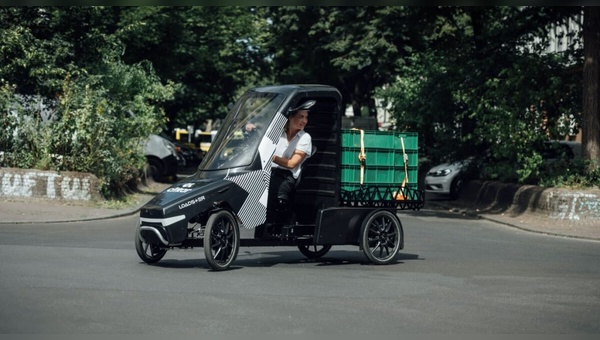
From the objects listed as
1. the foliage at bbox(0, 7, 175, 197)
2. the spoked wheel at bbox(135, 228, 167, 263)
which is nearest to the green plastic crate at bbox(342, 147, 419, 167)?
the spoked wheel at bbox(135, 228, 167, 263)

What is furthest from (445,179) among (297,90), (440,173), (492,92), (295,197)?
(297,90)

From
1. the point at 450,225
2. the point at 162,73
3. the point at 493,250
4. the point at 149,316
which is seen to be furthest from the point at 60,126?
the point at 162,73

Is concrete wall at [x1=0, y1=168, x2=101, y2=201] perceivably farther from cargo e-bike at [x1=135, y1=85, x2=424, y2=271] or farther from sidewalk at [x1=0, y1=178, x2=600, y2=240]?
cargo e-bike at [x1=135, y1=85, x2=424, y2=271]

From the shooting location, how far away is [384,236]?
14.1 metres

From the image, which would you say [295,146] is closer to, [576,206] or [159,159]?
[576,206]

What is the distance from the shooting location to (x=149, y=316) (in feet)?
29.3

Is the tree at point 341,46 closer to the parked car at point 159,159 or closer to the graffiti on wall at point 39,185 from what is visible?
the parked car at point 159,159

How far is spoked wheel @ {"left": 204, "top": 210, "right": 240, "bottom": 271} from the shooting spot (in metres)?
12.4

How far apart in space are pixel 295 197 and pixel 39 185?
388 inches

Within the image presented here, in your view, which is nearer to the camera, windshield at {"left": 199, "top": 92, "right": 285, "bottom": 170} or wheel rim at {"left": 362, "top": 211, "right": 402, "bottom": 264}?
windshield at {"left": 199, "top": 92, "right": 285, "bottom": 170}

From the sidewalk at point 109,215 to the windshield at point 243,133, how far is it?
6611mm

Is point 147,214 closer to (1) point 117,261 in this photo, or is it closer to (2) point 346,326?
(1) point 117,261

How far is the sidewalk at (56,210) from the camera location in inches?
771

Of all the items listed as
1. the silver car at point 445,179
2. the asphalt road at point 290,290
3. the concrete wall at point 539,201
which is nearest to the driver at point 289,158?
the asphalt road at point 290,290
